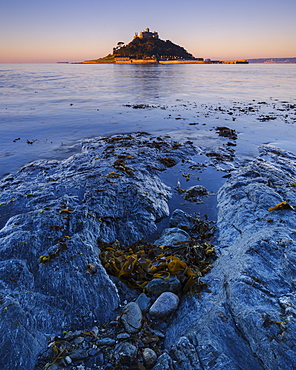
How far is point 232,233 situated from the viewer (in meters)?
4.50

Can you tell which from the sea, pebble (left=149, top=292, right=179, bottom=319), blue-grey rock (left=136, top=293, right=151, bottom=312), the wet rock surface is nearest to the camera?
the wet rock surface

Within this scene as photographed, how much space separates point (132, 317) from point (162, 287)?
1.89ft

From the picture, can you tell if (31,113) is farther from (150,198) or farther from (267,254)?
(267,254)

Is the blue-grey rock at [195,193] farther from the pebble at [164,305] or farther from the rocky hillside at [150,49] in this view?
the rocky hillside at [150,49]

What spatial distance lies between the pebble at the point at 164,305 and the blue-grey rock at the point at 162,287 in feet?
0.42

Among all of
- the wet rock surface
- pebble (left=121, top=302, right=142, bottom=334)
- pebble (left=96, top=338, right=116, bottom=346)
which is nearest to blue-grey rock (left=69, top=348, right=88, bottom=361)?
pebble (left=96, top=338, right=116, bottom=346)

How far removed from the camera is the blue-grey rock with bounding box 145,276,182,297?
10.7ft

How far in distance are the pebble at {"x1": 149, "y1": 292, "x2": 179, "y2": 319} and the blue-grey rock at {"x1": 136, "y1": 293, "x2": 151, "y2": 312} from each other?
101mm

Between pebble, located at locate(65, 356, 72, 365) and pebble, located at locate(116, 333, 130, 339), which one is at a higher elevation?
pebble, located at locate(65, 356, 72, 365)

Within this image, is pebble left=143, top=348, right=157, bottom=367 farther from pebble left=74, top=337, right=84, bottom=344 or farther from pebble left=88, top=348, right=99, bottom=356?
pebble left=74, top=337, right=84, bottom=344

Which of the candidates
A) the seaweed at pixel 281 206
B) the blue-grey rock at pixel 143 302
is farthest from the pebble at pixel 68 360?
the seaweed at pixel 281 206

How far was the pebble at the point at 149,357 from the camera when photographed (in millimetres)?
2393

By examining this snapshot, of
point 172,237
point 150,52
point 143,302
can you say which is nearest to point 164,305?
point 143,302

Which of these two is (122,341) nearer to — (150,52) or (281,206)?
(281,206)
